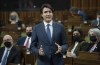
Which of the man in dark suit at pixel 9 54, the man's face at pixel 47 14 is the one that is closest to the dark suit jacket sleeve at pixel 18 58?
the man in dark suit at pixel 9 54

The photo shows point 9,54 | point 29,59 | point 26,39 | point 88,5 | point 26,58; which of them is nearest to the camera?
point 9,54

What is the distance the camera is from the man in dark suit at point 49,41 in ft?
10.4

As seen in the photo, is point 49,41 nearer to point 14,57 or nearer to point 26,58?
point 14,57

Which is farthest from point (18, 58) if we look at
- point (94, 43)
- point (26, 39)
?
point (26, 39)

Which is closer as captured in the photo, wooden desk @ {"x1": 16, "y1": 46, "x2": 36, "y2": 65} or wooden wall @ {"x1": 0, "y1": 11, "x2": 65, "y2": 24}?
wooden desk @ {"x1": 16, "y1": 46, "x2": 36, "y2": 65}

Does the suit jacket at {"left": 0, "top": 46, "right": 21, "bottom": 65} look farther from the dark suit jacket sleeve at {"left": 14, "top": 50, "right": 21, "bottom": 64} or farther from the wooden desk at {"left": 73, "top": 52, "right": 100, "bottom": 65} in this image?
the wooden desk at {"left": 73, "top": 52, "right": 100, "bottom": 65}

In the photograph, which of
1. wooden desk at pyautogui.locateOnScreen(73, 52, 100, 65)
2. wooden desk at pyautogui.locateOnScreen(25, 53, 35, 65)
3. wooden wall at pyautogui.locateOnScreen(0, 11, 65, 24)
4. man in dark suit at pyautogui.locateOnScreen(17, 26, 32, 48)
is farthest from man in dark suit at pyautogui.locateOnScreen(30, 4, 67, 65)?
wooden wall at pyautogui.locateOnScreen(0, 11, 65, 24)

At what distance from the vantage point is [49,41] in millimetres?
3207

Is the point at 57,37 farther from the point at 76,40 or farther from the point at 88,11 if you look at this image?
the point at 88,11

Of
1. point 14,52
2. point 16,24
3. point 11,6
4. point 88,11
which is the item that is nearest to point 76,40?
point 14,52

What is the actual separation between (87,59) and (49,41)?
129 cm

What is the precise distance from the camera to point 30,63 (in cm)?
531

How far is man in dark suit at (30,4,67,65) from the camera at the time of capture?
10.4 feet

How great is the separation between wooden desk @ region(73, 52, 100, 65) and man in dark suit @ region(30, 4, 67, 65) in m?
1.08
